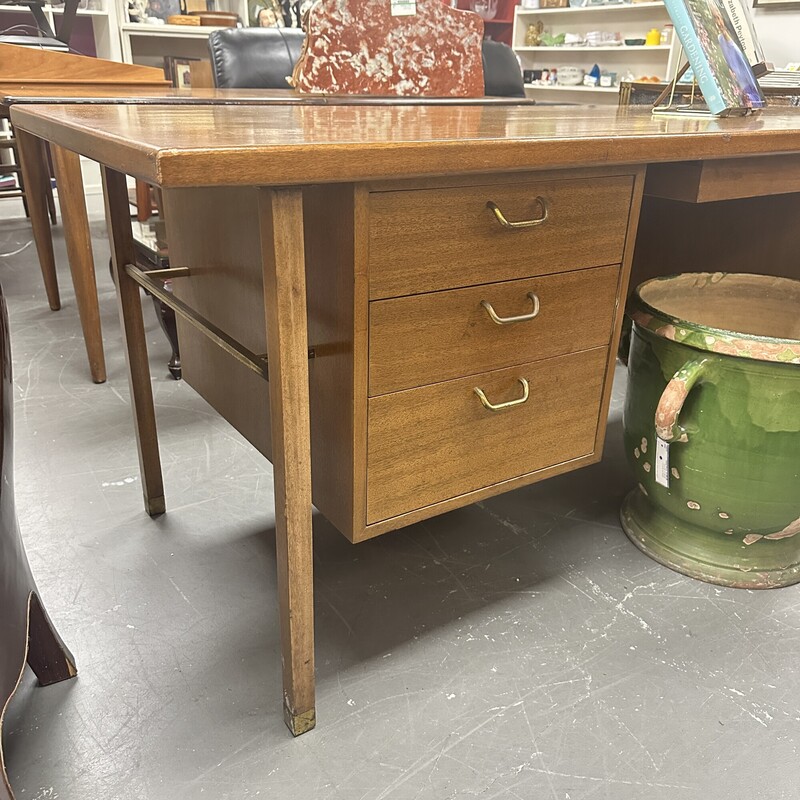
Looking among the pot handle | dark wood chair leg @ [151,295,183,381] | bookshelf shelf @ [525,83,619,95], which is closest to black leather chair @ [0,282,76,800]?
the pot handle

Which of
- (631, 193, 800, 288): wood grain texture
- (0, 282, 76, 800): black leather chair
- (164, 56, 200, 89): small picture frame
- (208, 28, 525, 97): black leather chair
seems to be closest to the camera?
(0, 282, 76, 800): black leather chair

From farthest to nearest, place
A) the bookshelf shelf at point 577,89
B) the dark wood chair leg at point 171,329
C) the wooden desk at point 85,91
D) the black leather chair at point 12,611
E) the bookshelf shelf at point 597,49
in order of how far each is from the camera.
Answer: the bookshelf shelf at point 577,89 < the bookshelf shelf at point 597,49 < the dark wood chair leg at point 171,329 < the wooden desk at point 85,91 < the black leather chair at point 12,611

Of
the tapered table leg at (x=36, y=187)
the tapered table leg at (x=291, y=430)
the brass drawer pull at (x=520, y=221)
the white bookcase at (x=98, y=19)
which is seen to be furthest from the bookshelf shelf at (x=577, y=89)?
the tapered table leg at (x=291, y=430)

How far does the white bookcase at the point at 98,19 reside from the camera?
4.00m

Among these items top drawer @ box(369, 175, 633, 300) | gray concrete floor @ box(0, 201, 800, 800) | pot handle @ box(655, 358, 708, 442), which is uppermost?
top drawer @ box(369, 175, 633, 300)

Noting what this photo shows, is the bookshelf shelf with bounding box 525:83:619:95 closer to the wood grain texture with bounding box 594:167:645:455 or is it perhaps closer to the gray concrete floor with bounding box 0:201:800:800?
the gray concrete floor with bounding box 0:201:800:800

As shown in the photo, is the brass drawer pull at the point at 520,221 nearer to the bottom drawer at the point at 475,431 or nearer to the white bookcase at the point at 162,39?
the bottom drawer at the point at 475,431

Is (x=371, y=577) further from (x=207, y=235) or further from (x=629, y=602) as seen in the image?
(x=207, y=235)

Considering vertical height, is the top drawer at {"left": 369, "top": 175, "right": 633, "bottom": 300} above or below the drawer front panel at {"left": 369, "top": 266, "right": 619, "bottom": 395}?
above

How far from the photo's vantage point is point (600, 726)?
97 centimetres

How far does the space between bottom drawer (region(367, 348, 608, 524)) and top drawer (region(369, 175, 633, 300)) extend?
0.13m

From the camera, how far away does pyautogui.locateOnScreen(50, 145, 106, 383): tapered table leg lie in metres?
1.82

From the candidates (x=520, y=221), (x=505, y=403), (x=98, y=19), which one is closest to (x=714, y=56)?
(x=520, y=221)

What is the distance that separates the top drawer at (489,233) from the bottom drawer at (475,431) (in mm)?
134
